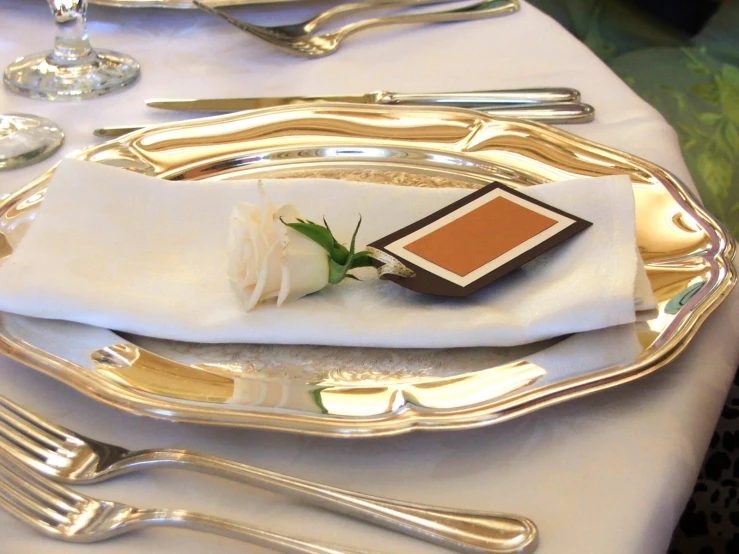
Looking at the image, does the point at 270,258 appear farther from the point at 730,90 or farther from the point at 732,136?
the point at 730,90

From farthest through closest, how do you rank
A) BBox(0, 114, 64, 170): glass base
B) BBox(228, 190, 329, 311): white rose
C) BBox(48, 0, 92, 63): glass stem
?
BBox(48, 0, 92, 63): glass stem < BBox(0, 114, 64, 170): glass base < BBox(228, 190, 329, 311): white rose

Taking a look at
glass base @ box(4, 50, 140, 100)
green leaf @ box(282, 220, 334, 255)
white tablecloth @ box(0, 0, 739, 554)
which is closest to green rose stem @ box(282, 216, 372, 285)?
green leaf @ box(282, 220, 334, 255)

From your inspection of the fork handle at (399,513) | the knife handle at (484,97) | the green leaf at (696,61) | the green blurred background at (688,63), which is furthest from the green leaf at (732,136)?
the fork handle at (399,513)

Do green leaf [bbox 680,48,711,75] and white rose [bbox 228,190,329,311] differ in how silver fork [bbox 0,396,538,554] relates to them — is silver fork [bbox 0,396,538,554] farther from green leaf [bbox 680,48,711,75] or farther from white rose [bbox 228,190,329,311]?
green leaf [bbox 680,48,711,75]

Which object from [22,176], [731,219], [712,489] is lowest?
[712,489]

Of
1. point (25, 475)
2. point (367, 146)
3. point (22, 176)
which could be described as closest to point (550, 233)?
point (367, 146)

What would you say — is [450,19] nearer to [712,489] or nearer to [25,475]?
[712,489]
